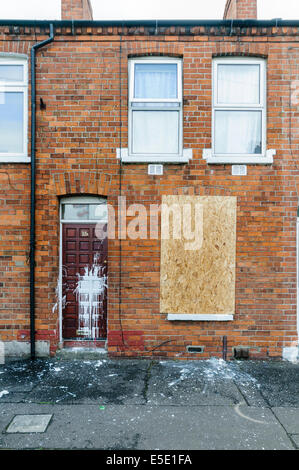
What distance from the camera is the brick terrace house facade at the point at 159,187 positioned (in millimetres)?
5926

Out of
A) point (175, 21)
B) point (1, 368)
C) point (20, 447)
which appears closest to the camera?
point (20, 447)

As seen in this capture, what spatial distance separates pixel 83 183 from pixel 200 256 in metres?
2.52

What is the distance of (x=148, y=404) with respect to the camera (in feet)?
14.3

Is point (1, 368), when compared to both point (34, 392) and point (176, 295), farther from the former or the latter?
point (176, 295)

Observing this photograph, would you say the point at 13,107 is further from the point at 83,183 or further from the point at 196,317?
the point at 196,317

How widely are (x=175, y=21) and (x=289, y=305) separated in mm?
5532

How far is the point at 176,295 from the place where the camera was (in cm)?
594

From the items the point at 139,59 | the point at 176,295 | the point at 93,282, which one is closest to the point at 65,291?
the point at 93,282

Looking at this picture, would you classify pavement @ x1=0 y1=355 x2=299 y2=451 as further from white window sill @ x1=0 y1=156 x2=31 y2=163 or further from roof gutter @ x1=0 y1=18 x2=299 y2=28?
roof gutter @ x1=0 y1=18 x2=299 y2=28

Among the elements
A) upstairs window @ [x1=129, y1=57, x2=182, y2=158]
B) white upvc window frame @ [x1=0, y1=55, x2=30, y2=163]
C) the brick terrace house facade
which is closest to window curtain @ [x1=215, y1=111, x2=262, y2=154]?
the brick terrace house facade

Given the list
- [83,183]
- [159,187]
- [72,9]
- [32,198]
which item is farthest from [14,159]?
[72,9]

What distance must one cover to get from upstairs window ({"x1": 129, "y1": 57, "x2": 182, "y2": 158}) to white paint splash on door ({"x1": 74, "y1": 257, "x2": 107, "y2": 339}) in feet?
7.95

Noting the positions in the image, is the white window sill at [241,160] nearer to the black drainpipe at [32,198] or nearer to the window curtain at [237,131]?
the window curtain at [237,131]

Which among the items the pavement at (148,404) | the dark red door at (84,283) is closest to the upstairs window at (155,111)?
the dark red door at (84,283)
